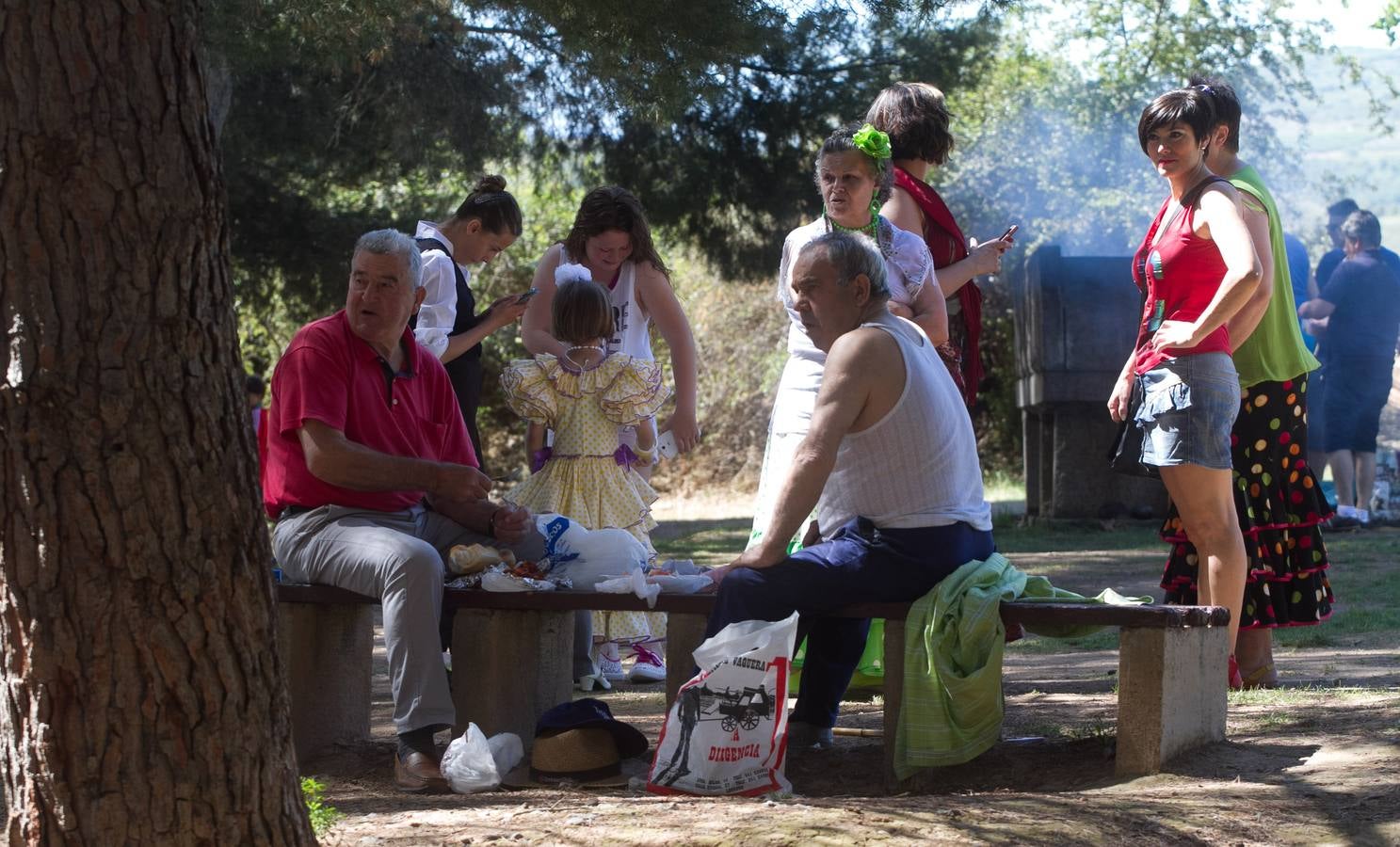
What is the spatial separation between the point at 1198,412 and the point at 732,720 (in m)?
1.70

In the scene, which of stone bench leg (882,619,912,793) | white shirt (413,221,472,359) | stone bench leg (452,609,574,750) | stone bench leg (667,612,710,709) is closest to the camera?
stone bench leg (882,619,912,793)

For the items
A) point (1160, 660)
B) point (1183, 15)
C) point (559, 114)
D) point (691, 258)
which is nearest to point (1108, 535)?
point (691, 258)

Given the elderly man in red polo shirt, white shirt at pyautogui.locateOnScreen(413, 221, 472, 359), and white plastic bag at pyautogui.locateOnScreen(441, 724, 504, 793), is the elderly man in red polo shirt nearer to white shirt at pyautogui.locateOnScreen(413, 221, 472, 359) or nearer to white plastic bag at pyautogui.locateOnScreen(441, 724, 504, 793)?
white plastic bag at pyautogui.locateOnScreen(441, 724, 504, 793)

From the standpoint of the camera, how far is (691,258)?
12375mm

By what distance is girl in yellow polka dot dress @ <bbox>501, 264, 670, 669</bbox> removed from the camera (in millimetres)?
5824

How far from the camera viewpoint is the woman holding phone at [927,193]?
16.6ft

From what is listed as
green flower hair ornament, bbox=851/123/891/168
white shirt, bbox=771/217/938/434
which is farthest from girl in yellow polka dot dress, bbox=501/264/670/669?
green flower hair ornament, bbox=851/123/891/168

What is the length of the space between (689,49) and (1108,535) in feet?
21.2

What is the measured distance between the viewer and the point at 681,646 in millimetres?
4387

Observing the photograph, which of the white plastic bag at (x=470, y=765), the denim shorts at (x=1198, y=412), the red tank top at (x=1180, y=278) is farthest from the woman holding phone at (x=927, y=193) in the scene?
the white plastic bag at (x=470, y=765)

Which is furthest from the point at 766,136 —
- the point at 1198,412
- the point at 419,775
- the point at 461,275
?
the point at 419,775

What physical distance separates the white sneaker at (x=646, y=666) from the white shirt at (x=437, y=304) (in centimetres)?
132

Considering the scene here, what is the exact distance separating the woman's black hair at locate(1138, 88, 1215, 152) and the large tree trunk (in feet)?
9.98

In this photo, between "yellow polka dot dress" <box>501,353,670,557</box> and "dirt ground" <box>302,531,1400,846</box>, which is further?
"yellow polka dot dress" <box>501,353,670,557</box>
